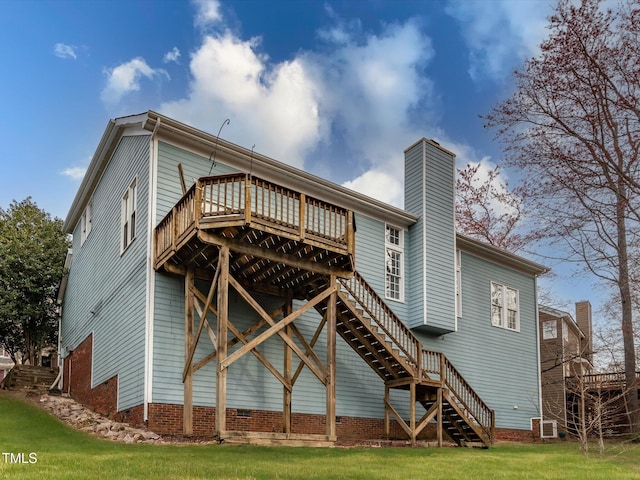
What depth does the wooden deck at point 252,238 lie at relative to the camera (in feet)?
42.3

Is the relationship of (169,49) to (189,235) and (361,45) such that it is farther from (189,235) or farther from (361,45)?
(189,235)

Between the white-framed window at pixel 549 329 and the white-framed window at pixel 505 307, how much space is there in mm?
9659

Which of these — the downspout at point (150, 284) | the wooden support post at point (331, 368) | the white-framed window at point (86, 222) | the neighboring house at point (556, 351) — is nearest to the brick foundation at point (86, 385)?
the downspout at point (150, 284)

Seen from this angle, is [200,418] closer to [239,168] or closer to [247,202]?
[247,202]

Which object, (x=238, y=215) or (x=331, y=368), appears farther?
(x=331, y=368)

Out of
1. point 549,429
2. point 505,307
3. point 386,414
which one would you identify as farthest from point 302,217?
point 549,429

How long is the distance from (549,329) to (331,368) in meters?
22.2

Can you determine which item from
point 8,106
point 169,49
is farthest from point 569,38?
point 8,106

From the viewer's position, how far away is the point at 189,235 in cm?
1305

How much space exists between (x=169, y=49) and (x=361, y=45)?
6134mm

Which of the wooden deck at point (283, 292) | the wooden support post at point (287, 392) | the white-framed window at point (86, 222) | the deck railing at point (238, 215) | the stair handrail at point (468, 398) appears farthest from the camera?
the white-framed window at point (86, 222)

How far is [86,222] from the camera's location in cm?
2266

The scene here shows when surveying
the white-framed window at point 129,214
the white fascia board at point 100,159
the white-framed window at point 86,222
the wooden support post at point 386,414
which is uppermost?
the white fascia board at point 100,159

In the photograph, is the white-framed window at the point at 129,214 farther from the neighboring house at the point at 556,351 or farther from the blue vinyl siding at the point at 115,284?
the neighboring house at the point at 556,351
